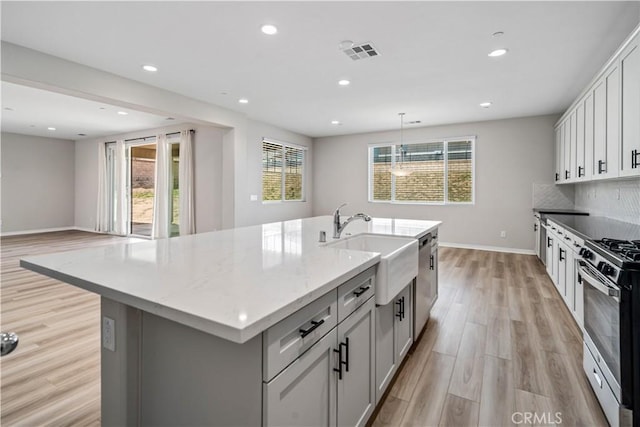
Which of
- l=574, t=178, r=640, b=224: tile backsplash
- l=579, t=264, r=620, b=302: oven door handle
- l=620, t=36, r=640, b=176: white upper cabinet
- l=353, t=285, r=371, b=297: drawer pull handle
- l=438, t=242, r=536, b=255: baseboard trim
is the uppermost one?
l=620, t=36, r=640, b=176: white upper cabinet

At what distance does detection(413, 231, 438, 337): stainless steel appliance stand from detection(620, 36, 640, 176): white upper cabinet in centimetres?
157

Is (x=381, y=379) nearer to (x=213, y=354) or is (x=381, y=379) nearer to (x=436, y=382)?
(x=436, y=382)

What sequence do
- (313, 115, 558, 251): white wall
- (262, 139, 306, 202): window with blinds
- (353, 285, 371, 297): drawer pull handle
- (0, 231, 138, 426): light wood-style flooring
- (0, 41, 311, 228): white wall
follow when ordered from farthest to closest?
(262, 139, 306, 202): window with blinds, (313, 115, 558, 251): white wall, (0, 41, 311, 228): white wall, (0, 231, 138, 426): light wood-style flooring, (353, 285, 371, 297): drawer pull handle

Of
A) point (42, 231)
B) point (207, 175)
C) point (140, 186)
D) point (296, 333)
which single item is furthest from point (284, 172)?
point (42, 231)

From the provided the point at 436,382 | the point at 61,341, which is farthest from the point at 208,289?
the point at 61,341

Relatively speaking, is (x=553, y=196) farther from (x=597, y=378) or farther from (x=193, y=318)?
(x=193, y=318)

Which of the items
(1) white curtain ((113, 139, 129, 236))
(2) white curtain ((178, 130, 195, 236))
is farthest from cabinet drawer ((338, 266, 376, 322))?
(1) white curtain ((113, 139, 129, 236))

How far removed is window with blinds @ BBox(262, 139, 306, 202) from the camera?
7227 mm

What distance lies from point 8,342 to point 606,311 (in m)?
2.57

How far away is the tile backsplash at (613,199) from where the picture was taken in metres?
3.20

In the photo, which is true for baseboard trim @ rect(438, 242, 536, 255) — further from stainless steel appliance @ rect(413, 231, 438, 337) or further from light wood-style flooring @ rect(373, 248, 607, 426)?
stainless steel appliance @ rect(413, 231, 438, 337)

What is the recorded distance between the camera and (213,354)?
1027 mm

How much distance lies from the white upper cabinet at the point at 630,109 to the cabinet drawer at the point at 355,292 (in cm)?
231

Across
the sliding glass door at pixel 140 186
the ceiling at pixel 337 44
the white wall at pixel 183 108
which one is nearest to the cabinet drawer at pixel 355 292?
the ceiling at pixel 337 44
